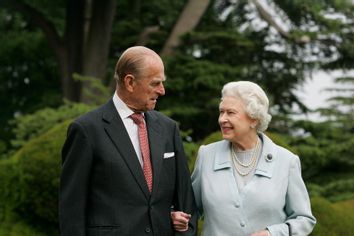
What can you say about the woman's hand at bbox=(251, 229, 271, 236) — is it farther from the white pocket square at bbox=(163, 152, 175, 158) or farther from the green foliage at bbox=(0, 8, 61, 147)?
the green foliage at bbox=(0, 8, 61, 147)

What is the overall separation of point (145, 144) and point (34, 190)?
3.35 metres

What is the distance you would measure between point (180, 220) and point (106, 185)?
41 centimetres

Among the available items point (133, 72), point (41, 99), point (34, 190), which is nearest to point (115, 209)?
point (133, 72)

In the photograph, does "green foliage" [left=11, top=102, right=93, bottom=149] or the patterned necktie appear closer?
the patterned necktie

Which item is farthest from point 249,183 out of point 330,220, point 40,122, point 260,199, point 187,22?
point 187,22

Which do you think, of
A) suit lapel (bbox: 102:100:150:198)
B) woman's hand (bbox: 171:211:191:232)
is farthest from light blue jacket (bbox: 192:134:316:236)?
suit lapel (bbox: 102:100:150:198)

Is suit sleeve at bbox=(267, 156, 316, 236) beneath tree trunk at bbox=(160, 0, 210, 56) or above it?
beneath

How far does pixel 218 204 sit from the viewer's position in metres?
3.49

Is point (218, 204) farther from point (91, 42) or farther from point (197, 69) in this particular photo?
point (91, 42)

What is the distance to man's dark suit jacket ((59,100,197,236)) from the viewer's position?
322 centimetres

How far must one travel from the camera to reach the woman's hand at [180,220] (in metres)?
3.39

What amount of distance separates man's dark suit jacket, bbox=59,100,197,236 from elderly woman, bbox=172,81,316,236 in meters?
0.19

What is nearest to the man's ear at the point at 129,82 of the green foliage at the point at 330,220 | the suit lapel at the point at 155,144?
the suit lapel at the point at 155,144

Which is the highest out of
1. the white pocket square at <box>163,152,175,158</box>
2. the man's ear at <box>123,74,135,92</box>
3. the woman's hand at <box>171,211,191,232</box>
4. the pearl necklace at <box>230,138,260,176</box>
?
the man's ear at <box>123,74,135,92</box>
